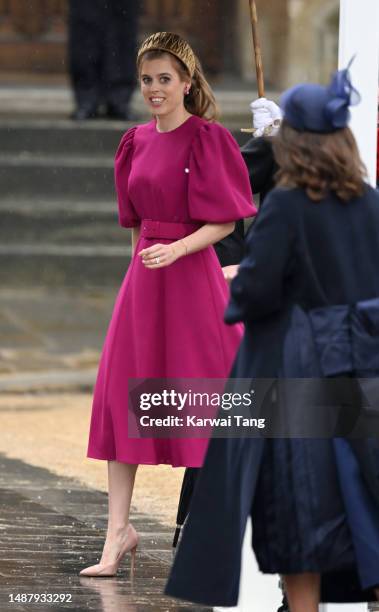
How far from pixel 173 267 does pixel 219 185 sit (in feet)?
0.93

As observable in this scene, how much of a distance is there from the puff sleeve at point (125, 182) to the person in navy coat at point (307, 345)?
1.35 m

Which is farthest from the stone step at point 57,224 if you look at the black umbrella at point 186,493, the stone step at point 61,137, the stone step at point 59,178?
the black umbrella at point 186,493

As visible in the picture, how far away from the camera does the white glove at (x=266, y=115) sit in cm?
514

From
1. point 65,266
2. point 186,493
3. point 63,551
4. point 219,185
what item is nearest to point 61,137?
point 65,266

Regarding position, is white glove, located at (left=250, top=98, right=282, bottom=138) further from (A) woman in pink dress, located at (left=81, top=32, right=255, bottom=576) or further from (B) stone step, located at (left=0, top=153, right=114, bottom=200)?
(B) stone step, located at (left=0, top=153, right=114, bottom=200)

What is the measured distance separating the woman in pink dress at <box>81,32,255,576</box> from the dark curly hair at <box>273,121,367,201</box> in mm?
1129

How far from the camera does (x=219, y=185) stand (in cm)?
520

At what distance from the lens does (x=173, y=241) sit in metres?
5.26

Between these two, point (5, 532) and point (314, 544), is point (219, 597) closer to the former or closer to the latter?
point (314, 544)

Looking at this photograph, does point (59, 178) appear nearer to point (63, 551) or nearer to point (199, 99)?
point (63, 551)

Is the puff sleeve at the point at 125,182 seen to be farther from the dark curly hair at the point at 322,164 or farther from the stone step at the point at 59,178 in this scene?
the stone step at the point at 59,178

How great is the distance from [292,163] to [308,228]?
15 centimetres

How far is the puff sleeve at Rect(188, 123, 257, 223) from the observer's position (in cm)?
520

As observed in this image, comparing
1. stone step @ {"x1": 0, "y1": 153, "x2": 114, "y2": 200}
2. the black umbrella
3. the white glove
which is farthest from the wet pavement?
stone step @ {"x1": 0, "y1": 153, "x2": 114, "y2": 200}
